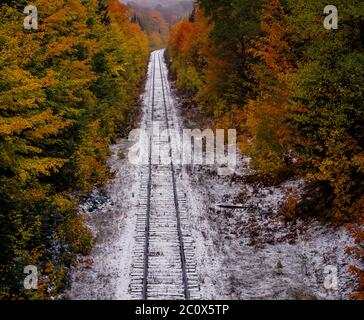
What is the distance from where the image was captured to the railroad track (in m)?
13.9

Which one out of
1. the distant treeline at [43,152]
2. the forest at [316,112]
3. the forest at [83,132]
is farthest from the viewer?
the forest at [316,112]

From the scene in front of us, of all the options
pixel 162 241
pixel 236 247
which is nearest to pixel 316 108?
pixel 236 247

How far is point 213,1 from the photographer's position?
29.5 metres

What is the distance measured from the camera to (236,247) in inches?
655

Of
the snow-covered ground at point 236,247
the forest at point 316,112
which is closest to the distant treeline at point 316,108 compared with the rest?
the forest at point 316,112

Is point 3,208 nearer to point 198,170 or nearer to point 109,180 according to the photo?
point 109,180

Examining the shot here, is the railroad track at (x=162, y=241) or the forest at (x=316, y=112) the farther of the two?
the forest at (x=316, y=112)

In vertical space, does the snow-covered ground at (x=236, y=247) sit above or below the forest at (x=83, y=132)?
below

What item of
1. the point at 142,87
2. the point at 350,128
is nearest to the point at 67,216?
the point at 350,128

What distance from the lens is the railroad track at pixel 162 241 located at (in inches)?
545

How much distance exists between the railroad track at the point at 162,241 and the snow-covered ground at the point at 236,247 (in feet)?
1.09

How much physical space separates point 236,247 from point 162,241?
2871 mm

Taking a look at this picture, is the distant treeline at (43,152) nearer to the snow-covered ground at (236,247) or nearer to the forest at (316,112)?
the snow-covered ground at (236,247)
